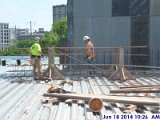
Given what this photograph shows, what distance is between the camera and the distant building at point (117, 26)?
21375 mm

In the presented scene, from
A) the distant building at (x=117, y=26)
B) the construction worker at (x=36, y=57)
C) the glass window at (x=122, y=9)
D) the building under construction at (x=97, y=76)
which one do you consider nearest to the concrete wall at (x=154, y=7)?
the building under construction at (x=97, y=76)

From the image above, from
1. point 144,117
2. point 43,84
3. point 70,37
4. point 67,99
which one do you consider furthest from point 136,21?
point 144,117

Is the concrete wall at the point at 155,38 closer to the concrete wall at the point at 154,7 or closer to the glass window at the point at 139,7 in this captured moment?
the concrete wall at the point at 154,7

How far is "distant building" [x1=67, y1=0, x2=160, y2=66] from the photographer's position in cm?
2138

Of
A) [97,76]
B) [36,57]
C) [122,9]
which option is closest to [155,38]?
[122,9]

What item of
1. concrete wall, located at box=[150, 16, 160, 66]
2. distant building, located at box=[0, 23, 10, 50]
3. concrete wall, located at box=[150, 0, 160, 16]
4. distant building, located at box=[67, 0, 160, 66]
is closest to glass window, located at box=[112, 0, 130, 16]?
distant building, located at box=[67, 0, 160, 66]

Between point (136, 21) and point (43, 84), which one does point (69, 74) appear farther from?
point (136, 21)

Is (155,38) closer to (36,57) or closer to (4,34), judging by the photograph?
(36,57)

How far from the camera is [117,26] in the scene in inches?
850

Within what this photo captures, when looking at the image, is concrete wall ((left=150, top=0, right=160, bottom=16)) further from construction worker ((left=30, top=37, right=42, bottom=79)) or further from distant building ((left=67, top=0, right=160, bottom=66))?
construction worker ((left=30, top=37, right=42, bottom=79))

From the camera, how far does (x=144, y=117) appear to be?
6.06m

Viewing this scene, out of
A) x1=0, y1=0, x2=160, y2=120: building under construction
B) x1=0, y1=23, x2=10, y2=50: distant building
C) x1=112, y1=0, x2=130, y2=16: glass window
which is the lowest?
x1=0, y1=0, x2=160, y2=120: building under construction

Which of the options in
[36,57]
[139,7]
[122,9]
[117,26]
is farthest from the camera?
[122,9]

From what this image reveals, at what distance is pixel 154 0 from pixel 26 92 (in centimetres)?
1040
